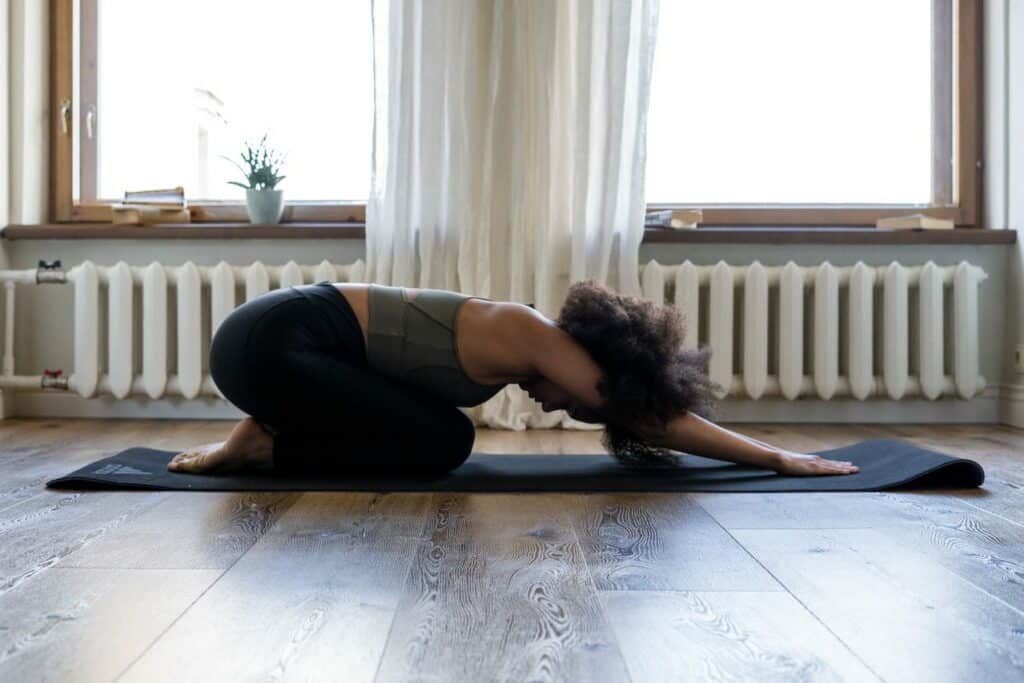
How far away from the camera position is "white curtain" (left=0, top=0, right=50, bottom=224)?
3506mm

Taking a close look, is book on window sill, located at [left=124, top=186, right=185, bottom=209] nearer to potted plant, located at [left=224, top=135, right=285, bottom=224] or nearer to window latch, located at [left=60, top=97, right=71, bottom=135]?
potted plant, located at [left=224, top=135, right=285, bottom=224]

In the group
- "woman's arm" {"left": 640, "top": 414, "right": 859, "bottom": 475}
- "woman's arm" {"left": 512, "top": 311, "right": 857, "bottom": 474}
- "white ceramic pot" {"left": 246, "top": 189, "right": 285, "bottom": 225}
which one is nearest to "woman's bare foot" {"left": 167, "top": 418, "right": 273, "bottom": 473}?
"woman's arm" {"left": 512, "top": 311, "right": 857, "bottom": 474}

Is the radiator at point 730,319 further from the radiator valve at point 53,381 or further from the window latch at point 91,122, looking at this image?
the window latch at point 91,122

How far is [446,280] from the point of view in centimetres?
334

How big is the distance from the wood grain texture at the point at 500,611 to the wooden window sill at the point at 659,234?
6.38 feet

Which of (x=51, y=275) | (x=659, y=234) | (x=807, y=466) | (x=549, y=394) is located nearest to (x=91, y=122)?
(x=51, y=275)

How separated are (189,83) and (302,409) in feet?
7.24

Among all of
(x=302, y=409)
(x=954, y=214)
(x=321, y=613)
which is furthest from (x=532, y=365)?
(x=954, y=214)

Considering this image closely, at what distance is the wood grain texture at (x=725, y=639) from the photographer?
3.24ft

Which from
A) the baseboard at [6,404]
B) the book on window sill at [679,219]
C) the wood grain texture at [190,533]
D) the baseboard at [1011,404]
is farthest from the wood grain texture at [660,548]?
the baseboard at [6,404]

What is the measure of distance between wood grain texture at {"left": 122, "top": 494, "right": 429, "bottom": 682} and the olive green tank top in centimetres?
47

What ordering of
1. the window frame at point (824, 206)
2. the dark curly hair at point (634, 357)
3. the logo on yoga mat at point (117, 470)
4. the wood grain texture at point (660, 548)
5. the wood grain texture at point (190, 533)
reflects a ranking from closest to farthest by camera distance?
the wood grain texture at point (660, 548) → the wood grain texture at point (190, 533) → the dark curly hair at point (634, 357) → the logo on yoga mat at point (117, 470) → the window frame at point (824, 206)

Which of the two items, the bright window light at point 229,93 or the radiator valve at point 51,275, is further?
the bright window light at point 229,93

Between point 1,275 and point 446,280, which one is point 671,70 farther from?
point 1,275
